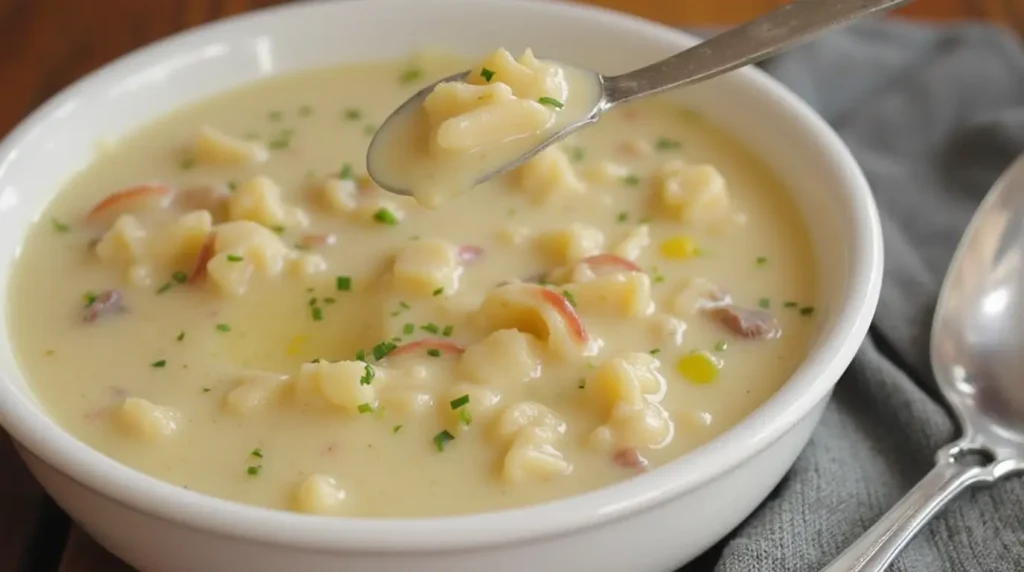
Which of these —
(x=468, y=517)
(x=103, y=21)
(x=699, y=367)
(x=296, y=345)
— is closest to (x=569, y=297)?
(x=699, y=367)

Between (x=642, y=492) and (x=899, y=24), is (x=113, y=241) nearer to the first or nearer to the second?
(x=642, y=492)

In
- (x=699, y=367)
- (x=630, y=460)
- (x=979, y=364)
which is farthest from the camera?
(x=979, y=364)

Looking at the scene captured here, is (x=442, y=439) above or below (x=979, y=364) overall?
above

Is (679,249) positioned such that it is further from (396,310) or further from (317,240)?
(317,240)

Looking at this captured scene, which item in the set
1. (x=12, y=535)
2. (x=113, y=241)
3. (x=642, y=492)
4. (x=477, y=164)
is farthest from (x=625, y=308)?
(x=12, y=535)

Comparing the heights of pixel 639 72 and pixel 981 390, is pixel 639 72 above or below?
above
